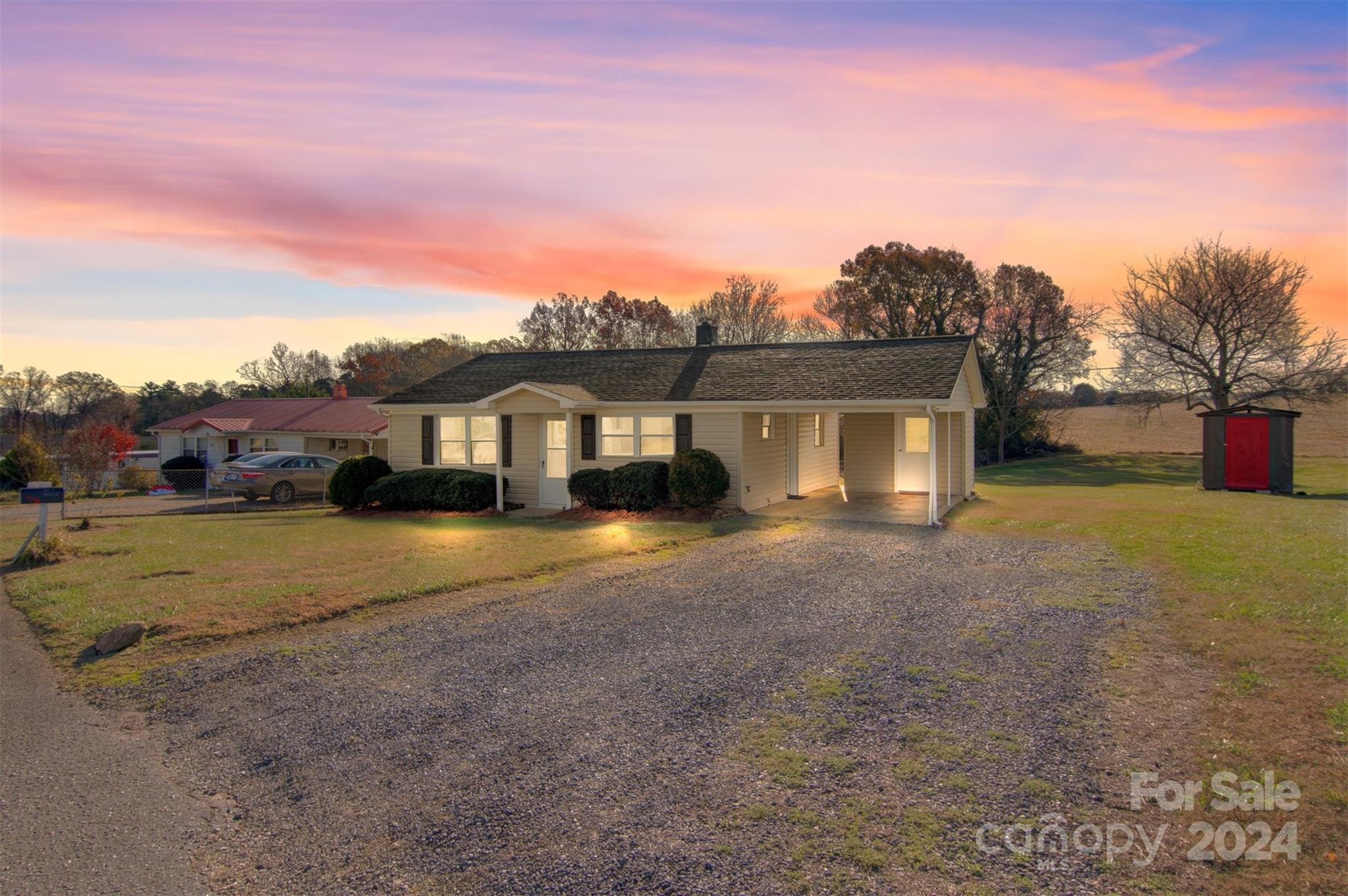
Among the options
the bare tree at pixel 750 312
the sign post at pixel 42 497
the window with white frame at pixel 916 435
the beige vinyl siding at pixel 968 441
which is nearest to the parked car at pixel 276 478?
the sign post at pixel 42 497

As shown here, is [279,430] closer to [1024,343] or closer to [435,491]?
[435,491]

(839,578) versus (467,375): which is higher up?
(467,375)

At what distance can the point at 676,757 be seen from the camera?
16.8 ft

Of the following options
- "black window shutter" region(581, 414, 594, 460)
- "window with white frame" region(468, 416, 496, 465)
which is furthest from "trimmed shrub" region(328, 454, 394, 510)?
"black window shutter" region(581, 414, 594, 460)

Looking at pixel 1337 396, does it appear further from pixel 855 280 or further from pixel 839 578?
pixel 839 578

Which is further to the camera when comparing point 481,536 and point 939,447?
point 939,447

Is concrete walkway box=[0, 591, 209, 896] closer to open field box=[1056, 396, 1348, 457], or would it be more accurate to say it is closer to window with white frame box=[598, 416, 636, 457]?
window with white frame box=[598, 416, 636, 457]

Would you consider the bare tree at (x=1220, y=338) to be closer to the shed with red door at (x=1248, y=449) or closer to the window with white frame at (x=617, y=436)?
the shed with red door at (x=1248, y=449)

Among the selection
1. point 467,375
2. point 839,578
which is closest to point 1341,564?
point 839,578

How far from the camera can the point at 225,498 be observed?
25.5 meters

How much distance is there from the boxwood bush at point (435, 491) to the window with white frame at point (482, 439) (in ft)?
2.19

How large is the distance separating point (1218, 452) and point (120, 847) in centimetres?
2602

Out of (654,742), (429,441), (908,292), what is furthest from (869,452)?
(908,292)

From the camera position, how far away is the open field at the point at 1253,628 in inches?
172
